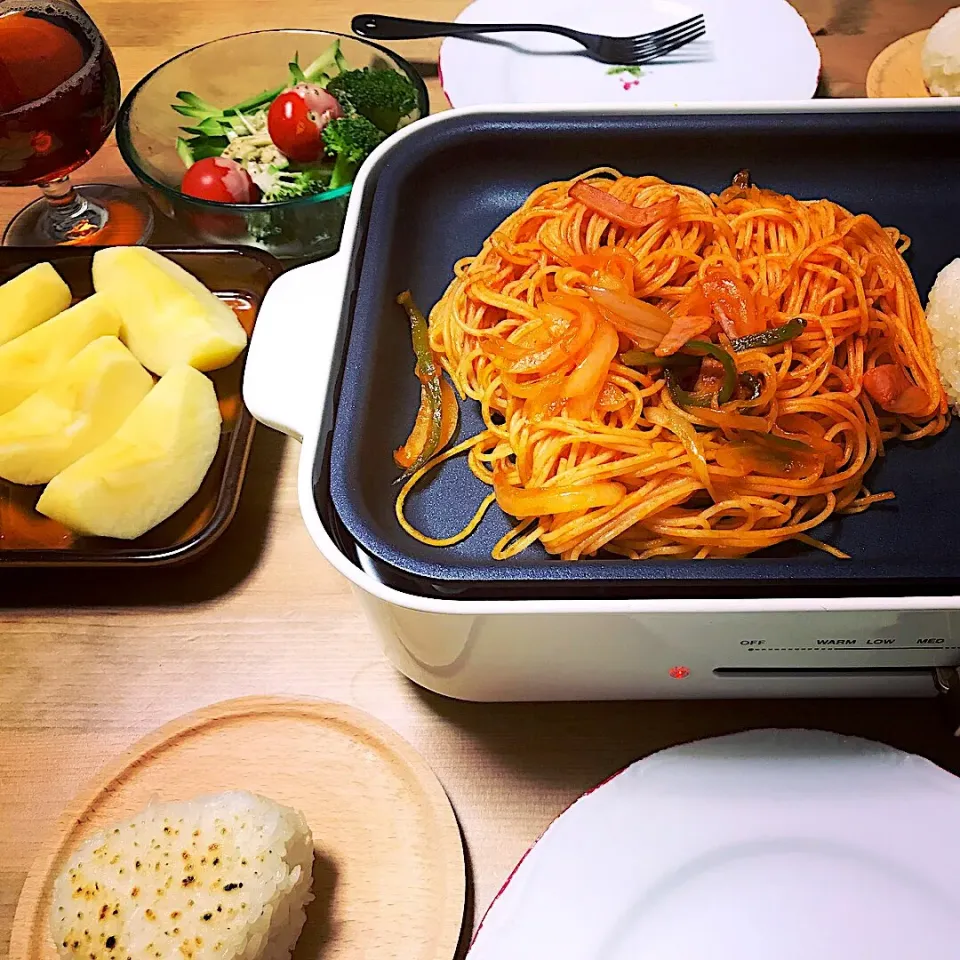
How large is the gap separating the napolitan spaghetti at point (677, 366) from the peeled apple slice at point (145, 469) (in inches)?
11.8

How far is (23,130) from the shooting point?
1260 mm

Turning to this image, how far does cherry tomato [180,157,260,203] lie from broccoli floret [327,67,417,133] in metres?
0.20

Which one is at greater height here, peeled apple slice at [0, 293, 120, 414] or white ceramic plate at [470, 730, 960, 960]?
peeled apple slice at [0, 293, 120, 414]

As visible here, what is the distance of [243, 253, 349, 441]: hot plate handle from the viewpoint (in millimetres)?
902

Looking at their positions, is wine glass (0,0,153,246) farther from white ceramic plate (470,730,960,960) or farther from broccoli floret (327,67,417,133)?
white ceramic plate (470,730,960,960)

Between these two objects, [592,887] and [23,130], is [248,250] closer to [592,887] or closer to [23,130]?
[23,130]

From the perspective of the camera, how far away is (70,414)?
43.4 inches

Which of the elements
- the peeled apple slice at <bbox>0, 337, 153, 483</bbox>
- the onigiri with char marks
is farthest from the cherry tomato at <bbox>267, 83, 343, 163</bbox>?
→ the onigiri with char marks

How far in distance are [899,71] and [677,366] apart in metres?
0.92

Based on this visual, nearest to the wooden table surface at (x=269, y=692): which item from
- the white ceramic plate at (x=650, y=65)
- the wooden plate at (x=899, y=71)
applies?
the white ceramic plate at (x=650, y=65)

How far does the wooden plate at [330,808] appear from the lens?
87 centimetres

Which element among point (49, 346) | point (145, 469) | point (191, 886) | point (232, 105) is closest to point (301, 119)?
point (232, 105)

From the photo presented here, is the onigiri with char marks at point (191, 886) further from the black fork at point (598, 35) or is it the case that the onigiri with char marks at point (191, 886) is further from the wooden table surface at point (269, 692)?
the black fork at point (598, 35)

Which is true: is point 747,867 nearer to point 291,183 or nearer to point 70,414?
point 70,414
